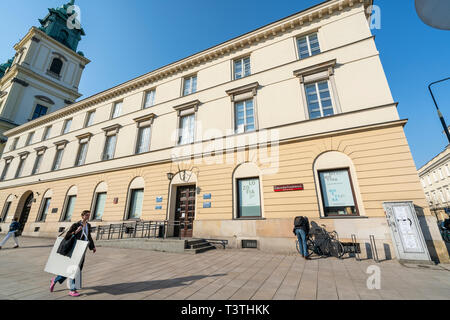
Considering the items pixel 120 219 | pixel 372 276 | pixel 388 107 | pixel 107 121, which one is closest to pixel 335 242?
pixel 372 276

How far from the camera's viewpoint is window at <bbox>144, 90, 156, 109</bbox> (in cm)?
1632

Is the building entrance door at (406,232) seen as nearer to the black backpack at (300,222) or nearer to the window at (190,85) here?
the black backpack at (300,222)

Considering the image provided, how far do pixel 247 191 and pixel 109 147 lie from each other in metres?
13.1

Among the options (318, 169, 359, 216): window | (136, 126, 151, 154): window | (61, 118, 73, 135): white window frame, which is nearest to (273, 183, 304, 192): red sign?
(318, 169, 359, 216): window

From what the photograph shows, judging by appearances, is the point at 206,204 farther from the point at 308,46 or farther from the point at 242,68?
the point at 308,46

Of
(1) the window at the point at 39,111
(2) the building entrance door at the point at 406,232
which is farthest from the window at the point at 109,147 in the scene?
(1) the window at the point at 39,111

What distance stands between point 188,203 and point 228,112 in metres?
6.41

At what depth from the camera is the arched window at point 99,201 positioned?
14.9 m

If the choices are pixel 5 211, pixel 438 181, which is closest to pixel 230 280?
pixel 5 211

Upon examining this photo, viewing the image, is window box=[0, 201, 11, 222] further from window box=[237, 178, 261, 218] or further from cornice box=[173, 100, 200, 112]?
window box=[237, 178, 261, 218]

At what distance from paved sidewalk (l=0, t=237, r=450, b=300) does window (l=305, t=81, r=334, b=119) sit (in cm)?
695
